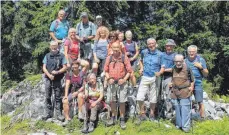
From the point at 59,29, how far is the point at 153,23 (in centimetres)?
1582

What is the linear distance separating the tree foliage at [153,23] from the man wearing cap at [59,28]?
10.4m

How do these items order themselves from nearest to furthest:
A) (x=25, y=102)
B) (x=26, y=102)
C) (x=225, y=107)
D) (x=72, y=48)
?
(x=72, y=48), (x=225, y=107), (x=26, y=102), (x=25, y=102)

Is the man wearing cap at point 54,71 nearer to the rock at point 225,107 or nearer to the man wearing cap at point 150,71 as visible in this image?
the man wearing cap at point 150,71

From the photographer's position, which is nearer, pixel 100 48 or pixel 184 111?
pixel 184 111

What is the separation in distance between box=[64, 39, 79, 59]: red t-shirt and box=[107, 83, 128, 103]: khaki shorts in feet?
5.05

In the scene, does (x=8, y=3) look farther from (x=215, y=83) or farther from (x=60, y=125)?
(x=60, y=125)

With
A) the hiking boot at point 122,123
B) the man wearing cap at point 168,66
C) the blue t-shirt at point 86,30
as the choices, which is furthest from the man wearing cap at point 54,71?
the man wearing cap at point 168,66

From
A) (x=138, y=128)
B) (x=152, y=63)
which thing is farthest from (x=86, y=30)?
(x=138, y=128)

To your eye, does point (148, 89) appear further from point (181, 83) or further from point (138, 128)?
point (138, 128)

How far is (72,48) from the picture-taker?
10.6 meters

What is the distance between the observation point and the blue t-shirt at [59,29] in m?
11.5

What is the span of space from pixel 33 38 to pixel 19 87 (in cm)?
1316

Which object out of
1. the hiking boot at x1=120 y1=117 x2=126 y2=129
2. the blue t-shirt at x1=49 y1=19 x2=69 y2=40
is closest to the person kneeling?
the hiking boot at x1=120 y1=117 x2=126 y2=129

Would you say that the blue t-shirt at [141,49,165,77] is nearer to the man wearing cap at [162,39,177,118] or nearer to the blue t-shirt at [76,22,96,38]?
the man wearing cap at [162,39,177,118]
